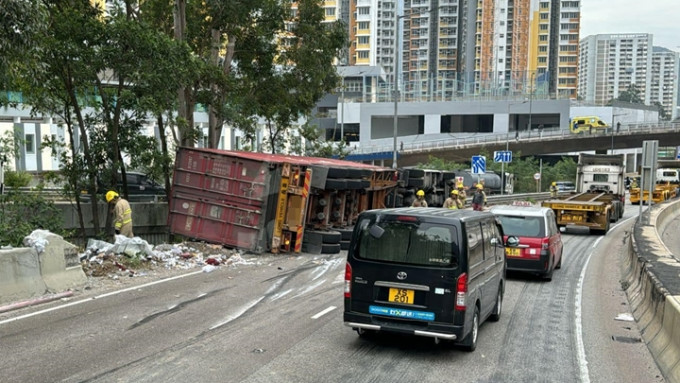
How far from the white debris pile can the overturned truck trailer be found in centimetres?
80

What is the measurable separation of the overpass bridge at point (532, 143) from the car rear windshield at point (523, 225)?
63.0 meters

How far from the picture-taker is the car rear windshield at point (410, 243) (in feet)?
25.9

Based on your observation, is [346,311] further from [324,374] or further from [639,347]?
[639,347]

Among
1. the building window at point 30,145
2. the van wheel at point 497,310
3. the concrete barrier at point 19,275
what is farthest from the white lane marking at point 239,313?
the building window at point 30,145

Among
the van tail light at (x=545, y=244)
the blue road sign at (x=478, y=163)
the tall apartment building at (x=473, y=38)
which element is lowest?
the van tail light at (x=545, y=244)

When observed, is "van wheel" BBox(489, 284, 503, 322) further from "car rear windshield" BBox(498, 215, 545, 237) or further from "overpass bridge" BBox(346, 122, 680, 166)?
"overpass bridge" BBox(346, 122, 680, 166)

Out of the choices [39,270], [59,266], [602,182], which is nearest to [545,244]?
[59,266]

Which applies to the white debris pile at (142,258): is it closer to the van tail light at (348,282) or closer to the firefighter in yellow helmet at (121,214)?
the firefighter in yellow helmet at (121,214)

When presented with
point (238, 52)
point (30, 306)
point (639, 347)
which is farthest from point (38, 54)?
point (238, 52)

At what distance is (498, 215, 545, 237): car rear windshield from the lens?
14.6 m

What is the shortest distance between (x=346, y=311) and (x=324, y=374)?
1275 millimetres

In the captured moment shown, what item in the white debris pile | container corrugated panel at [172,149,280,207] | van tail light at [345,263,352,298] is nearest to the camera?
van tail light at [345,263,352,298]

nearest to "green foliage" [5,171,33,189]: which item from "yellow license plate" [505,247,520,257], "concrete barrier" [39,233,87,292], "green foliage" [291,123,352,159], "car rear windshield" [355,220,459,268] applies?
"green foliage" [291,123,352,159]

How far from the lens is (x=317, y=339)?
8.70m
